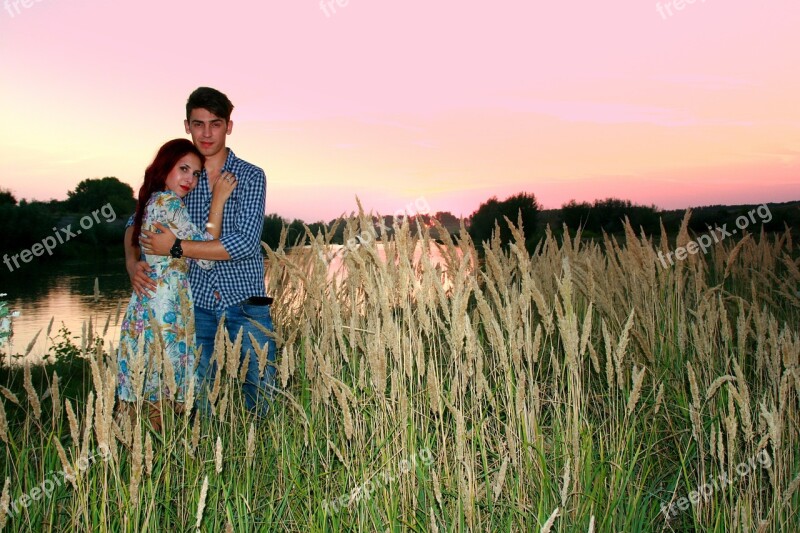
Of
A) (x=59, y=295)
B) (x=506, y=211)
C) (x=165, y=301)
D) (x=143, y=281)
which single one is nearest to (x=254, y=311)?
(x=165, y=301)

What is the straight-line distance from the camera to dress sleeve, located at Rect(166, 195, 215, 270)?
3338 mm

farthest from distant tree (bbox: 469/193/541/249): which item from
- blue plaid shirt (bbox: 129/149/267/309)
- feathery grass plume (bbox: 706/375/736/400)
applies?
feathery grass plume (bbox: 706/375/736/400)

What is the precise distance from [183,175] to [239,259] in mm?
513

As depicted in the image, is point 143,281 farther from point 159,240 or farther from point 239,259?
point 239,259

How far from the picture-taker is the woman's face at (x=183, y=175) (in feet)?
11.2

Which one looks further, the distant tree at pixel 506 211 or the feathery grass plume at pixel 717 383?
the distant tree at pixel 506 211

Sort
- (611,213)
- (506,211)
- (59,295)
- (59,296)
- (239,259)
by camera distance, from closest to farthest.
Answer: (239,259), (59,296), (59,295), (506,211), (611,213)

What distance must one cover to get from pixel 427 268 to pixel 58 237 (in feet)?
90.7

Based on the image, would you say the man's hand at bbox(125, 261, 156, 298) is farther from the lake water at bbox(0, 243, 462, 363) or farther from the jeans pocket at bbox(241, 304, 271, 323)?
the lake water at bbox(0, 243, 462, 363)

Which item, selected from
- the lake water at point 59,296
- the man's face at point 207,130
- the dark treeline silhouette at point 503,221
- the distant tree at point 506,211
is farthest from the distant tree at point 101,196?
the man's face at point 207,130

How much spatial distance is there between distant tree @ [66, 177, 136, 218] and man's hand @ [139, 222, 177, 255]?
1271 inches

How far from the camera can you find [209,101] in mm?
3475

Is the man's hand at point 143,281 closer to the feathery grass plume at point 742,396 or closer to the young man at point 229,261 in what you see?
the young man at point 229,261

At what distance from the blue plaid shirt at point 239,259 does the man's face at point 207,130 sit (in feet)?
0.45
